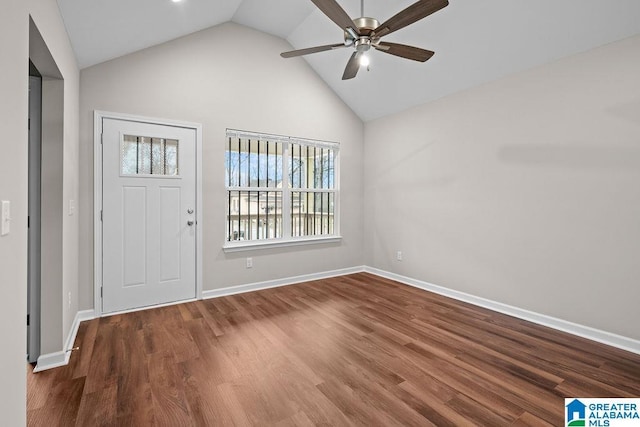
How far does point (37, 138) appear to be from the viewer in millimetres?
2250

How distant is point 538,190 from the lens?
3.05 meters

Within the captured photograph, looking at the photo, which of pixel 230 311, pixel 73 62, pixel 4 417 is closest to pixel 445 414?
pixel 4 417

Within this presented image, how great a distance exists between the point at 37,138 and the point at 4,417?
1.91 meters

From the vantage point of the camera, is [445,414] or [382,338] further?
[382,338]

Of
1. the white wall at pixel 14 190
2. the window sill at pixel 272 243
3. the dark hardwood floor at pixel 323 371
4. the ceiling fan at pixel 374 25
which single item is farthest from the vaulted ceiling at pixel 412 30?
the dark hardwood floor at pixel 323 371

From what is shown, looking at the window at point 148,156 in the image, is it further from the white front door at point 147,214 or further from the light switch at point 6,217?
the light switch at point 6,217

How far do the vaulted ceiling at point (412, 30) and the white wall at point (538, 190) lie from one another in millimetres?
168

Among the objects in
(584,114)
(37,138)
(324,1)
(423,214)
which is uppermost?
(324,1)

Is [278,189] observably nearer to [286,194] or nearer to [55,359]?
[286,194]

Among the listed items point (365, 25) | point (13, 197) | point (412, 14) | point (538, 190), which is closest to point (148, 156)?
point (13, 197)

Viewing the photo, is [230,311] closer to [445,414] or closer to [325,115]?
[445,414]

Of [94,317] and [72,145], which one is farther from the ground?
[72,145]

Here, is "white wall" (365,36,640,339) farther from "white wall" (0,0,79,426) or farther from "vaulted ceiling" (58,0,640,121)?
"white wall" (0,0,79,426)

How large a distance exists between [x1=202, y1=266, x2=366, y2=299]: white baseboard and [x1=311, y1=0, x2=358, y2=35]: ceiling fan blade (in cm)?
316
